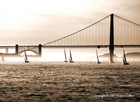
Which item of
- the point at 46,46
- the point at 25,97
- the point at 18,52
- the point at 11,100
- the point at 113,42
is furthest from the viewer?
the point at 18,52

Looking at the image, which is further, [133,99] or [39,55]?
[39,55]

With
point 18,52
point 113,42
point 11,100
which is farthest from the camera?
point 18,52

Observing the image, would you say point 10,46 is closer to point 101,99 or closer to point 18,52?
point 18,52

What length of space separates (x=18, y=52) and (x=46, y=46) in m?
14.7

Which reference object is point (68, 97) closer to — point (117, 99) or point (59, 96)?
point (59, 96)

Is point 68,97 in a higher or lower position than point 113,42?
lower

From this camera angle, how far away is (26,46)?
3287 inches

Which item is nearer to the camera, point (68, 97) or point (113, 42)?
point (68, 97)

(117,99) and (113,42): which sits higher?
(113,42)

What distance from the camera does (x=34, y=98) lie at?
35.6ft

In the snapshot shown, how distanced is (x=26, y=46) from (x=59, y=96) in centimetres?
7341

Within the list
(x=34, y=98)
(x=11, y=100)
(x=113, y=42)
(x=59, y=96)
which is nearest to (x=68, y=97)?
(x=59, y=96)

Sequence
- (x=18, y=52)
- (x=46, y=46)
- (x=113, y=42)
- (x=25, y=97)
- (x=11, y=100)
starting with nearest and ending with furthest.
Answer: (x=11, y=100), (x=25, y=97), (x=113, y=42), (x=46, y=46), (x=18, y=52)

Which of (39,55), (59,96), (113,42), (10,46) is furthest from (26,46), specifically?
(59,96)
